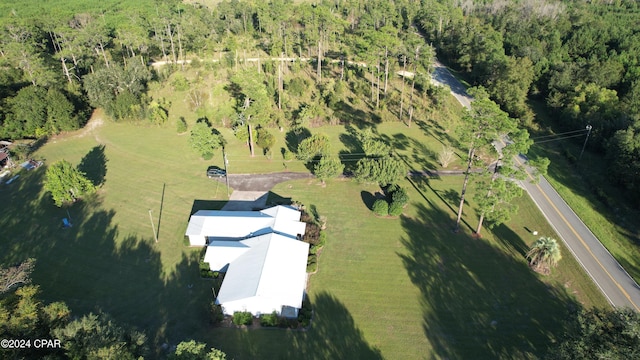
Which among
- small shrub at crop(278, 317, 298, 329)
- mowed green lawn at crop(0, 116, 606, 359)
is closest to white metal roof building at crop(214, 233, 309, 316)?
small shrub at crop(278, 317, 298, 329)

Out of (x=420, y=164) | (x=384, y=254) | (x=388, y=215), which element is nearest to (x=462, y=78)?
(x=420, y=164)

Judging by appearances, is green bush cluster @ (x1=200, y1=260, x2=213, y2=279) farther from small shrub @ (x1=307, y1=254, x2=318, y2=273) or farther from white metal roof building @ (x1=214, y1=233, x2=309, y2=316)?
small shrub @ (x1=307, y1=254, x2=318, y2=273)

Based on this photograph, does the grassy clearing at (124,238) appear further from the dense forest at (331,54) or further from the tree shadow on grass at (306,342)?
the dense forest at (331,54)

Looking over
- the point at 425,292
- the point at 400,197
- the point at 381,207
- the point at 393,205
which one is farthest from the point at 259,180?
the point at 425,292

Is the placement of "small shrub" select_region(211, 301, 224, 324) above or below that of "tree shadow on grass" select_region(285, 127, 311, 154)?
below

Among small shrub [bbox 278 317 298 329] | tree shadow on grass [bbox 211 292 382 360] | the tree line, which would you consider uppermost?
the tree line

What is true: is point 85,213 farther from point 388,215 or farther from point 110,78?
point 388,215
